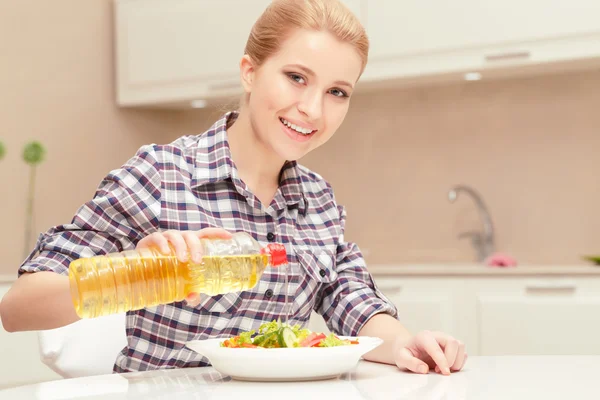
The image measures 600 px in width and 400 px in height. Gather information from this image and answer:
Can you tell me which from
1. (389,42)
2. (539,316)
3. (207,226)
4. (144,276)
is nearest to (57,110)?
(389,42)

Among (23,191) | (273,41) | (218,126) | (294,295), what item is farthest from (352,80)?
(23,191)

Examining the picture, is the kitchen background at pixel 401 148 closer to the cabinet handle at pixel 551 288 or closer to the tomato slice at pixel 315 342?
the cabinet handle at pixel 551 288

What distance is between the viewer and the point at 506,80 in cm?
342

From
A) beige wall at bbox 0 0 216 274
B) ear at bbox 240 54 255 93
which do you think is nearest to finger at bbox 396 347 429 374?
ear at bbox 240 54 255 93

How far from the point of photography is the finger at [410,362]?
3.79 ft

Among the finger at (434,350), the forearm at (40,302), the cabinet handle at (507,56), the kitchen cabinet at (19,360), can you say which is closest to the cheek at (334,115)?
the finger at (434,350)

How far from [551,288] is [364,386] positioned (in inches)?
77.1

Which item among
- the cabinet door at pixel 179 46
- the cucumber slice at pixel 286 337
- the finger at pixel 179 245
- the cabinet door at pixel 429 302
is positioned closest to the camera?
the finger at pixel 179 245

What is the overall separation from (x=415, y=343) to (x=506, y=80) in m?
2.44

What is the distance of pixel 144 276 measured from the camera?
1.00 meters

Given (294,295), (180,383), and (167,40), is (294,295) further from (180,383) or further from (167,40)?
(167,40)

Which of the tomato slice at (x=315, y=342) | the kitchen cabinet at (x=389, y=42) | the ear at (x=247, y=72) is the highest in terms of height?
the kitchen cabinet at (x=389, y=42)

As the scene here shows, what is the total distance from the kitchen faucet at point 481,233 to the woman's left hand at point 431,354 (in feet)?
7.17

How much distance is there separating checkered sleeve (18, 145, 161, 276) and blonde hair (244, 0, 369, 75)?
0.89 ft
